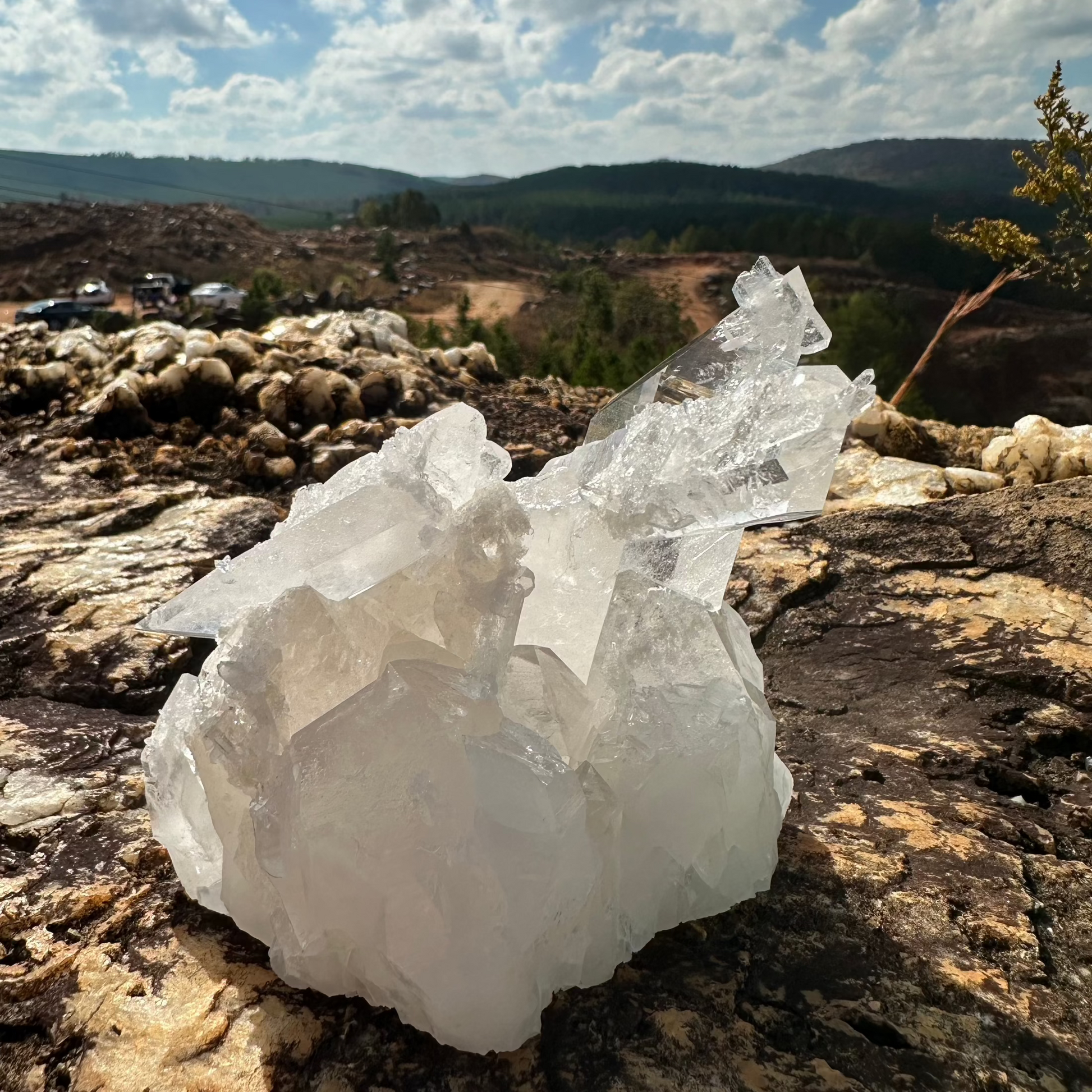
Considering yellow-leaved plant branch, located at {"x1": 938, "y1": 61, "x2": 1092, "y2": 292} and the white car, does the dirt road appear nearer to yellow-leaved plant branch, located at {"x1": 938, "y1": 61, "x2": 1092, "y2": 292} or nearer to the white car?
the white car

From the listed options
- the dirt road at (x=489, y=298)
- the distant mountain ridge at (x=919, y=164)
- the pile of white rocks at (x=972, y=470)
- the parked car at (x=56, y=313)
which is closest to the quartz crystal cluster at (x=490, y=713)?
the pile of white rocks at (x=972, y=470)

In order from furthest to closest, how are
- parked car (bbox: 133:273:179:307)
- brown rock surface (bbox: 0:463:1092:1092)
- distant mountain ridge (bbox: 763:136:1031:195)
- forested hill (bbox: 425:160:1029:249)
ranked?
distant mountain ridge (bbox: 763:136:1031:195)
forested hill (bbox: 425:160:1029:249)
parked car (bbox: 133:273:179:307)
brown rock surface (bbox: 0:463:1092:1092)

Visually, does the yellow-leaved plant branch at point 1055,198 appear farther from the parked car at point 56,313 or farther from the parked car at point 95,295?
the parked car at point 95,295

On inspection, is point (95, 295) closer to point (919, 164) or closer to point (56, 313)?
point (56, 313)

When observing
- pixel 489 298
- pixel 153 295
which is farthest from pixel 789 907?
→ pixel 489 298

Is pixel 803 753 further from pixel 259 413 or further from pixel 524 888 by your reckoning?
pixel 259 413

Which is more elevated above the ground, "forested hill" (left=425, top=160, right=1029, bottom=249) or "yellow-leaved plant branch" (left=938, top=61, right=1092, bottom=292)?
"yellow-leaved plant branch" (left=938, top=61, right=1092, bottom=292)

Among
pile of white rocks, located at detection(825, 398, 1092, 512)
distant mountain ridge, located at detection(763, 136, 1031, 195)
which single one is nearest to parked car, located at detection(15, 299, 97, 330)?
pile of white rocks, located at detection(825, 398, 1092, 512)
